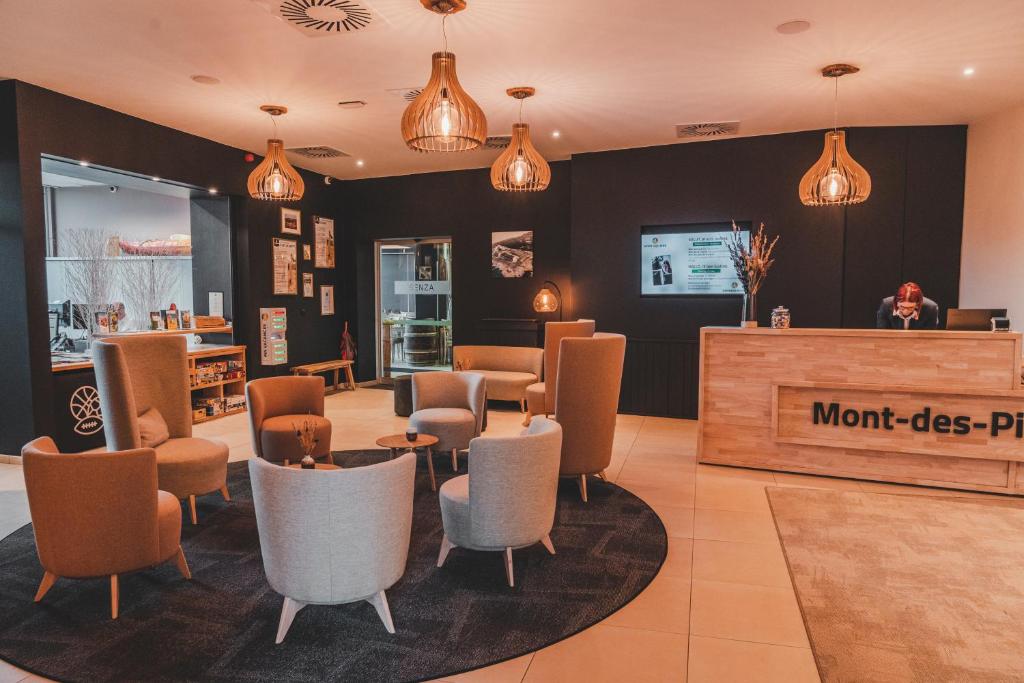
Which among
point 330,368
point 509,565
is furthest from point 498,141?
point 509,565

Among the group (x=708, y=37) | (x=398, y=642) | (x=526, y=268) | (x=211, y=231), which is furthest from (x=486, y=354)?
(x=398, y=642)

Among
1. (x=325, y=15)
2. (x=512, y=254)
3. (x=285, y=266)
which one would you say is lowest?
(x=285, y=266)

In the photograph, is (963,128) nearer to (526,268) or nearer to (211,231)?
(526,268)

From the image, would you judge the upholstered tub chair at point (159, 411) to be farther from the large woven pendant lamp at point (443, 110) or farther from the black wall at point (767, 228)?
the black wall at point (767, 228)

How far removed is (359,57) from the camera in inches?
189

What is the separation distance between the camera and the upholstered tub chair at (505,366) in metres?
7.87

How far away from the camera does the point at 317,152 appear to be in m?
8.12

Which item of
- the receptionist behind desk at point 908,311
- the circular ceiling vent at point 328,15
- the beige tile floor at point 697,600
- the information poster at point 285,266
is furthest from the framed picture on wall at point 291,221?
the receptionist behind desk at point 908,311

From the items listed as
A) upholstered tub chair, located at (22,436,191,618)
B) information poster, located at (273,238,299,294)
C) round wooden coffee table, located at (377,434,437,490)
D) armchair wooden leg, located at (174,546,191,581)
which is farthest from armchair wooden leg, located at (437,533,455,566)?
information poster, located at (273,238,299,294)

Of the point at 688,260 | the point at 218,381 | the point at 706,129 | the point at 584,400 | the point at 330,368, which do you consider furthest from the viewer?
the point at 330,368

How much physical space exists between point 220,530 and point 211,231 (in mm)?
5139

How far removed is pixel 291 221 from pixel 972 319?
797 centimetres

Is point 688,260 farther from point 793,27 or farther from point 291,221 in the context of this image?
point 291,221

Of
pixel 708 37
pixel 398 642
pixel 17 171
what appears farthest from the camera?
pixel 17 171
